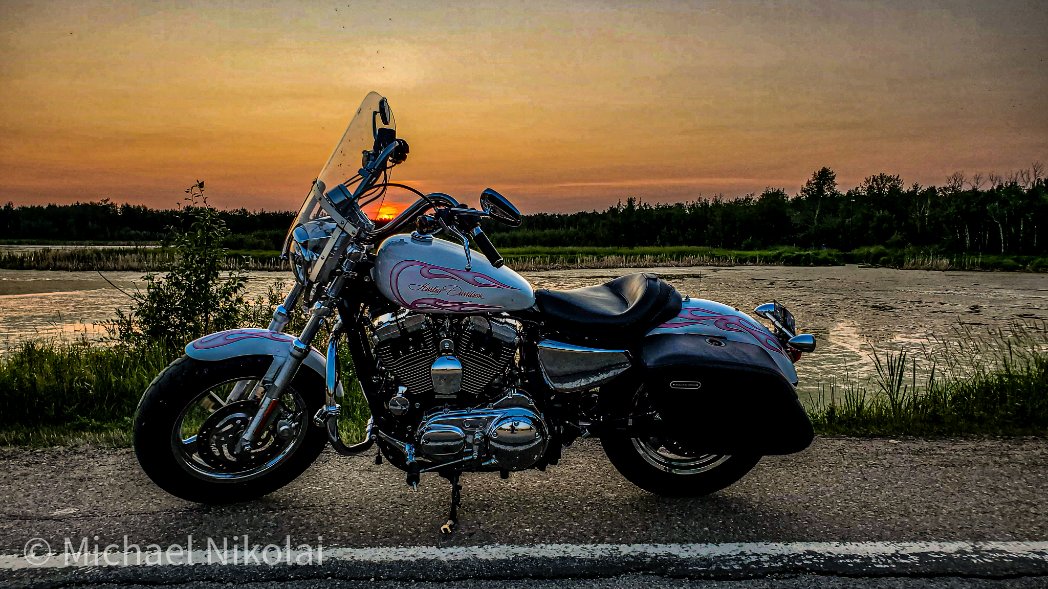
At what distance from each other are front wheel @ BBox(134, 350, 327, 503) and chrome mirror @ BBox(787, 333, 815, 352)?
92.8 inches

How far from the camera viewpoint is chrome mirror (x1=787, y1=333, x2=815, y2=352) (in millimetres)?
3662

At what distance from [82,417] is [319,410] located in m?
2.79

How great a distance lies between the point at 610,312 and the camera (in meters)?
3.56

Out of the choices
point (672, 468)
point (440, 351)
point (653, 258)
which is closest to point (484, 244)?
point (440, 351)

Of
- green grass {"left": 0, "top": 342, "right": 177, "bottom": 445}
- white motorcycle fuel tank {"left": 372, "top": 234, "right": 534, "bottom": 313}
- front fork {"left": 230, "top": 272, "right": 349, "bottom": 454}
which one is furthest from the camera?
green grass {"left": 0, "top": 342, "right": 177, "bottom": 445}

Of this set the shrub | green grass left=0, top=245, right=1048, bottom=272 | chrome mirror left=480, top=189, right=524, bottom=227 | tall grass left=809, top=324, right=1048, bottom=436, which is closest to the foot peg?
chrome mirror left=480, top=189, right=524, bottom=227

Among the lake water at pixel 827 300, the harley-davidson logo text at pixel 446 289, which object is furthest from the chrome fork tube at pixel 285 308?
the lake water at pixel 827 300

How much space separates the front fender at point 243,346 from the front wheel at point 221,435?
41 mm

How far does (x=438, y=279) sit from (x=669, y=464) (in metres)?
1.54

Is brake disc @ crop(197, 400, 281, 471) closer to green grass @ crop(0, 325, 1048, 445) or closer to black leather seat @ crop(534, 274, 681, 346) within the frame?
green grass @ crop(0, 325, 1048, 445)

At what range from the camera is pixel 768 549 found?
325cm

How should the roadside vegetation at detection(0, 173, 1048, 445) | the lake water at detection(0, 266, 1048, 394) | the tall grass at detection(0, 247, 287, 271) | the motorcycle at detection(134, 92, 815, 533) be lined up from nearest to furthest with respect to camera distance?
the motorcycle at detection(134, 92, 815, 533) → the roadside vegetation at detection(0, 173, 1048, 445) → the lake water at detection(0, 266, 1048, 394) → the tall grass at detection(0, 247, 287, 271)

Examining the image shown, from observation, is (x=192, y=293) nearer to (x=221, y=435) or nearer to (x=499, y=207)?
(x=221, y=435)

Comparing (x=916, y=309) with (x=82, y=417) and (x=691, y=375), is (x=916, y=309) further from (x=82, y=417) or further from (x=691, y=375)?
(x=82, y=417)
